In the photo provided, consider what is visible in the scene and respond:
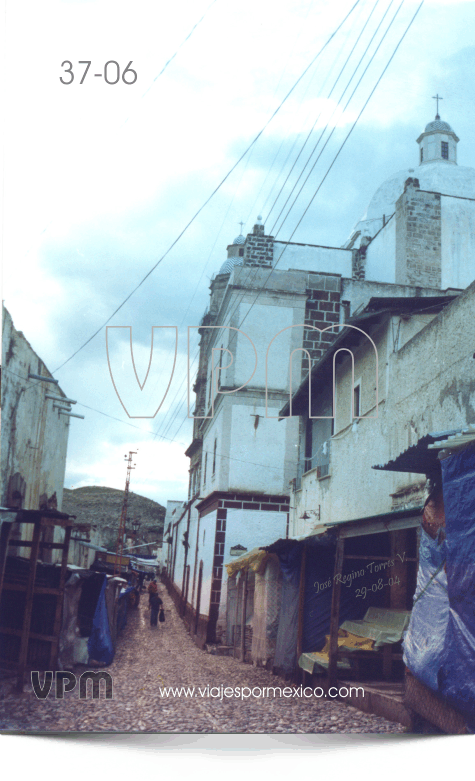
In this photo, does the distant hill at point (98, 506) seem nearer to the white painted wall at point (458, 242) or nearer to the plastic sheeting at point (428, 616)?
the plastic sheeting at point (428, 616)

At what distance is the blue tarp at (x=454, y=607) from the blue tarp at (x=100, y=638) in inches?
227

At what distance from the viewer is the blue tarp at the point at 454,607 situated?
4.93m

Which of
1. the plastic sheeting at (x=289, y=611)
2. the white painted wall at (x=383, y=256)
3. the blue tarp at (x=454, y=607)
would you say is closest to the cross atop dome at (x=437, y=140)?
the white painted wall at (x=383, y=256)

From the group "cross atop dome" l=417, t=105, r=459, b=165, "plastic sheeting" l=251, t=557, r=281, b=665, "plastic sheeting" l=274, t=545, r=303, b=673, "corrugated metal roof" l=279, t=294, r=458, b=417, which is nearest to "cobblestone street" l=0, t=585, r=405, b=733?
"plastic sheeting" l=274, t=545, r=303, b=673

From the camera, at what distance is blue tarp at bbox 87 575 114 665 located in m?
9.91

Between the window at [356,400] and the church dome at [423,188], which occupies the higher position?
the church dome at [423,188]

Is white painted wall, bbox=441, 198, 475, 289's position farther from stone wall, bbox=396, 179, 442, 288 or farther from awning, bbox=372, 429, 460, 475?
awning, bbox=372, 429, 460, 475

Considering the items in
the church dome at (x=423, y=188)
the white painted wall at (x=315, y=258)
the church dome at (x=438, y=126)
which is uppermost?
the church dome at (x=423, y=188)

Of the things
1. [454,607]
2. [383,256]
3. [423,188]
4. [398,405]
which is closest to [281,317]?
[383,256]

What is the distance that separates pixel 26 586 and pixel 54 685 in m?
1.96

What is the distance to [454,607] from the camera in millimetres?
5145

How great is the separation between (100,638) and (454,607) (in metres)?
6.54

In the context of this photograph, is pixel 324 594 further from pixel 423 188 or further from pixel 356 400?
pixel 423 188

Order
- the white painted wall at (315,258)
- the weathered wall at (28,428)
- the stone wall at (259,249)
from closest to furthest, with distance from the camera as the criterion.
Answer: the weathered wall at (28,428) → the stone wall at (259,249) → the white painted wall at (315,258)
